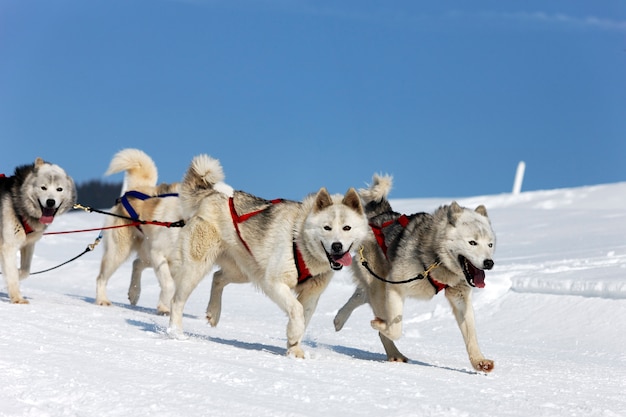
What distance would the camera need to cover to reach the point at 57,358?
16.5 feet

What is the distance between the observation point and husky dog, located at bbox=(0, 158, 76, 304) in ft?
27.6

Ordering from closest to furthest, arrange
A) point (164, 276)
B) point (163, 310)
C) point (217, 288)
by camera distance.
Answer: point (217, 288), point (163, 310), point (164, 276)

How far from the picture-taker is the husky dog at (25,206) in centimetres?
840

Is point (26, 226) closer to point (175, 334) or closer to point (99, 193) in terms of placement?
point (175, 334)

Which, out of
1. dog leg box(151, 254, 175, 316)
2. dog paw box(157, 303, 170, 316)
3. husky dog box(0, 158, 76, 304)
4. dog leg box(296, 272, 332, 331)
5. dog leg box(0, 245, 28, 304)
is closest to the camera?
dog leg box(296, 272, 332, 331)

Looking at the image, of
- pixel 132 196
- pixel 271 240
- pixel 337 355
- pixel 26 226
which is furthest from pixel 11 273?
pixel 337 355

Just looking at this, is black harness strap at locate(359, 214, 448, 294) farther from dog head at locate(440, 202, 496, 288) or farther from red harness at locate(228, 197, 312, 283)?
red harness at locate(228, 197, 312, 283)

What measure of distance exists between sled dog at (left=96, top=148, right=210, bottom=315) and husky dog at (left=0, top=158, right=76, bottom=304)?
91 centimetres

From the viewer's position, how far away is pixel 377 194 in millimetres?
7746

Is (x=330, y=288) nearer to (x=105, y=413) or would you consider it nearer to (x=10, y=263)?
(x=10, y=263)

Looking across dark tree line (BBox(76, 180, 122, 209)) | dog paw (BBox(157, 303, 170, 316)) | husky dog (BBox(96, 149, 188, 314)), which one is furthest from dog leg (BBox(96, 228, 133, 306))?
dark tree line (BBox(76, 180, 122, 209))

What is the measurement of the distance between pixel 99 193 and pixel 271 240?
21407mm

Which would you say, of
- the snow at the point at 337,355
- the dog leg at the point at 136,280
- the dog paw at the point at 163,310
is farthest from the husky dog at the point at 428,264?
the dog leg at the point at 136,280

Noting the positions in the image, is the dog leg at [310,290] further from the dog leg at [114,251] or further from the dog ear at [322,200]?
the dog leg at [114,251]
